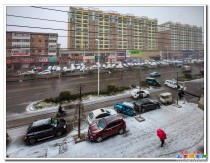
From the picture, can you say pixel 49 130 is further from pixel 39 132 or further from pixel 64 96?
pixel 64 96

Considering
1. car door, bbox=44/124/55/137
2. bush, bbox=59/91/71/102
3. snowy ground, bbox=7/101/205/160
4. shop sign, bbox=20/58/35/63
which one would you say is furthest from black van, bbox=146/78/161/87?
shop sign, bbox=20/58/35/63

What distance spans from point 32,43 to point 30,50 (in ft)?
13.4

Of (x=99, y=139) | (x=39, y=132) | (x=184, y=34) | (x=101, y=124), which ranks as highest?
(x=184, y=34)

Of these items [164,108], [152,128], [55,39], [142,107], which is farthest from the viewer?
[55,39]

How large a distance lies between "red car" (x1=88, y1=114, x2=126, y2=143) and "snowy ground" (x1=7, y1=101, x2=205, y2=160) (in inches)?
13.3

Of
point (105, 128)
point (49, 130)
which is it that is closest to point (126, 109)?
point (105, 128)

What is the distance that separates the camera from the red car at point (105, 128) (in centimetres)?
855

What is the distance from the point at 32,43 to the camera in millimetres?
48875

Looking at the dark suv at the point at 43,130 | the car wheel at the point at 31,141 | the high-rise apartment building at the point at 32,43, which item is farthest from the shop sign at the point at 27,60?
the car wheel at the point at 31,141

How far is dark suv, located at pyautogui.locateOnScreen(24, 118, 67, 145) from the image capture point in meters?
8.62

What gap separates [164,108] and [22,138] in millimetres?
12376

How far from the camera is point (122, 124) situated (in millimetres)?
9461
